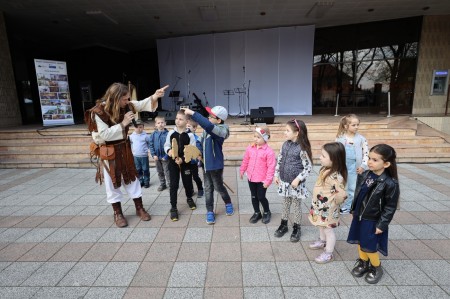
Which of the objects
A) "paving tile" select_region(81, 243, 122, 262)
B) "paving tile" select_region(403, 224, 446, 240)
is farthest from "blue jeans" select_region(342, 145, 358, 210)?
"paving tile" select_region(81, 243, 122, 262)

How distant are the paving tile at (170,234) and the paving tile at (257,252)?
834 millimetres

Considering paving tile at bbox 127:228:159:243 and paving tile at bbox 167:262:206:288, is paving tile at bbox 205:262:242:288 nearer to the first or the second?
paving tile at bbox 167:262:206:288

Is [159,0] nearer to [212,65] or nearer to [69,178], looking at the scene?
[212,65]

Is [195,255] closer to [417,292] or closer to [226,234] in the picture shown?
[226,234]

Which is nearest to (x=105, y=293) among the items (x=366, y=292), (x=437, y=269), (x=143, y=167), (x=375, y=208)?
(x=366, y=292)

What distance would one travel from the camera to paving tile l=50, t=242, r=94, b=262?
285cm

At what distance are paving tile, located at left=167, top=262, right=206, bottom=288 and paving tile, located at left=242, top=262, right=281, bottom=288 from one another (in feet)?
1.40

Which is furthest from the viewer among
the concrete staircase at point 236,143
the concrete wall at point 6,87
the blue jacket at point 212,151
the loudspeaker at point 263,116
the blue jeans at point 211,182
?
the concrete wall at point 6,87

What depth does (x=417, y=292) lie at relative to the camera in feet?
7.24

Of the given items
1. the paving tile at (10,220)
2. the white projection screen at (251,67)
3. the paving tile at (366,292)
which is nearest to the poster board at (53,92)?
the white projection screen at (251,67)

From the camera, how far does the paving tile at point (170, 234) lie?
3176 mm

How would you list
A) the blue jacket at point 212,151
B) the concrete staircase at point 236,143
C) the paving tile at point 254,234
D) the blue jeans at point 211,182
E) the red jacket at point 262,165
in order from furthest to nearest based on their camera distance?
the concrete staircase at point 236,143
the blue jeans at point 211,182
the blue jacket at point 212,151
the red jacket at point 262,165
the paving tile at point 254,234

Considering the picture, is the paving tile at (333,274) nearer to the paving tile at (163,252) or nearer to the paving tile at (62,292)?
the paving tile at (163,252)

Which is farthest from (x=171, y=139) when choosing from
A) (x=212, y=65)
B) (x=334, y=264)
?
(x=212, y=65)
